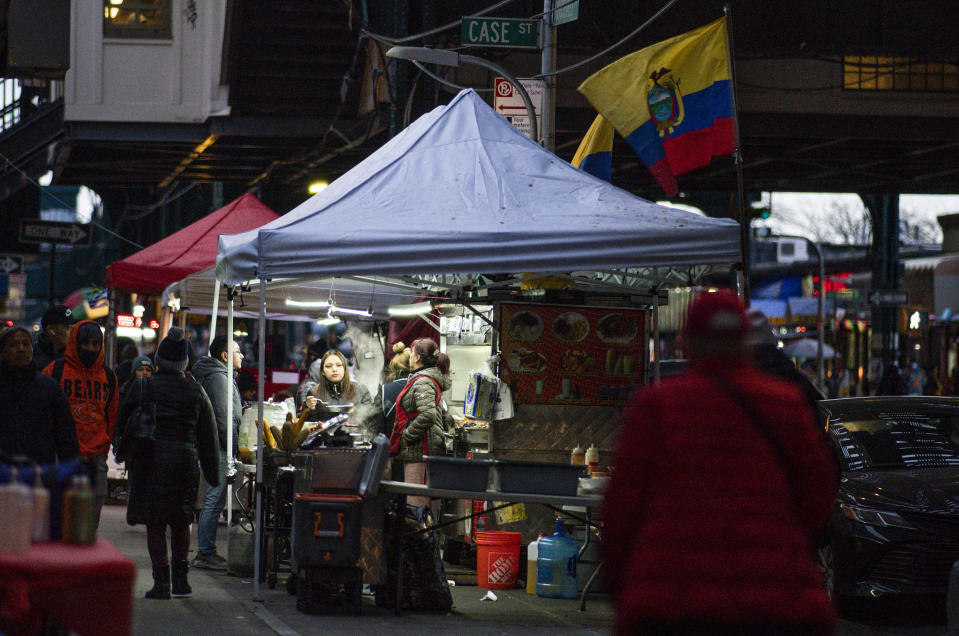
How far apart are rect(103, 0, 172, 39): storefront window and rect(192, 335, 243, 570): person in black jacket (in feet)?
42.9

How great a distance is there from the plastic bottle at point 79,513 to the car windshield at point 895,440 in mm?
6717

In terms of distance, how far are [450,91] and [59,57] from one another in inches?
350

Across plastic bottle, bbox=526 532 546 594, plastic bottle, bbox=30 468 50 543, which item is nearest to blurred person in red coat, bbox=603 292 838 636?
plastic bottle, bbox=30 468 50 543

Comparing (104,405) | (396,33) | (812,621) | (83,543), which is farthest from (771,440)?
(396,33)

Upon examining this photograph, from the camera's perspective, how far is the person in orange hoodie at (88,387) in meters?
10.5

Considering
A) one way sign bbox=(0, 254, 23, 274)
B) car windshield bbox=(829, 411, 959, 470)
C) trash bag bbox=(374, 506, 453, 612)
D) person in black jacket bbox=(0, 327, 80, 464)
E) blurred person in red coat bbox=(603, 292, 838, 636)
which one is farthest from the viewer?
one way sign bbox=(0, 254, 23, 274)

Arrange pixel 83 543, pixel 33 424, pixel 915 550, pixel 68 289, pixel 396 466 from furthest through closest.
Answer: pixel 68 289 → pixel 396 466 → pixel 915 550 → pixel 33 424 → pixel 83 543

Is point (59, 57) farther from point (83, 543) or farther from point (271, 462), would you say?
point (83, 543)

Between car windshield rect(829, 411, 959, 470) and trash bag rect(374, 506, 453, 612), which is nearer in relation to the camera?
trash bag rect(374, 506, 453, 612)

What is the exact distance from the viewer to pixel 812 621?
4051 mm

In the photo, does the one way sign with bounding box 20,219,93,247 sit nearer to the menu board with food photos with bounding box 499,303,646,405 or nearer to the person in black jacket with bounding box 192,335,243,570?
the person in black jacket with bounding box 192,335,243,570

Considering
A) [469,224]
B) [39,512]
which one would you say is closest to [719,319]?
[39,512]

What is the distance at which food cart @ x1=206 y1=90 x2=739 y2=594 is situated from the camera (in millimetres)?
9773

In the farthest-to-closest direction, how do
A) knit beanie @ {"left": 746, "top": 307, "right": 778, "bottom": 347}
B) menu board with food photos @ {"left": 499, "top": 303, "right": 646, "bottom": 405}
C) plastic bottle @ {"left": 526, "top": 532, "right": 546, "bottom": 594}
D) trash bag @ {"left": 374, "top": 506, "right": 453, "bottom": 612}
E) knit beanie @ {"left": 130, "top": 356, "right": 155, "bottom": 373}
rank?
knit beanie @ {"left": 130, "top": 356, "right": 155, "bottom": 373}, menu board with food photos @ {"left": 499, "top": 303, "right": 646, "bottom": 405}, plastic bottle @ {"left": 526, "top": 532, "right": 546, "bottom": 594}, trash bag @ {"left": 374, "top": 506, "right": 453, "bottom": 612}, knit beanie @ {"left": 746, "top": 307, "right": 778, "bottom": 347}
